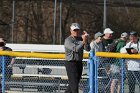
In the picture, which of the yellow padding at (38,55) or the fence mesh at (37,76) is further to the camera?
the fence mesh at (37,76)

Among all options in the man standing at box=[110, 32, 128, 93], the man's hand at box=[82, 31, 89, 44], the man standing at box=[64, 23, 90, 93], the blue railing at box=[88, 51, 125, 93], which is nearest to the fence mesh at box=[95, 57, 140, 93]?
the man standing at box=[110, 32, 128, 93]

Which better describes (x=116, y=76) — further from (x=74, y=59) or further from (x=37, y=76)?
(x=37, y=76)

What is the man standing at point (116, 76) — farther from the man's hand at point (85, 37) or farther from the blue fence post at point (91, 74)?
the man's hand at point (85, 37)

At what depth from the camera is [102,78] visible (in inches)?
381

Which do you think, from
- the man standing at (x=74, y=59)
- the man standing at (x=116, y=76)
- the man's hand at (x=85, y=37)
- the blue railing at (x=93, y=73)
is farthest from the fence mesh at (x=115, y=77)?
the man's hand at (x=85, y=37)

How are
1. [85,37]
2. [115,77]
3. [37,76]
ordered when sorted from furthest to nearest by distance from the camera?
[37,76], [115,77], [85,37]

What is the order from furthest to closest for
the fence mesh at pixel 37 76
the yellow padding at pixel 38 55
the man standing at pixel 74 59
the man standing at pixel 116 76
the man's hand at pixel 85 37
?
1. the fence mesh at pixel 37 76
2. the man standing at pixel 116 76
3. the yellow padding at pixel 38 55
4. the man standing at pixel 74 59
5. the man's hand at pixel 85 37

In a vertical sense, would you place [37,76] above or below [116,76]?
below

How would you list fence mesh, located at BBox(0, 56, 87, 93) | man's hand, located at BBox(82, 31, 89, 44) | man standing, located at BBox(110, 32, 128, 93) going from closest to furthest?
man's hand, located at BBox(82, 31, 89, 44) → man standing, located at BBox(110, 32, 128, 93) → fence mesh, located at BBox(0, 56, 87, 93)

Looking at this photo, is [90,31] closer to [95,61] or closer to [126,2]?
[126,2]

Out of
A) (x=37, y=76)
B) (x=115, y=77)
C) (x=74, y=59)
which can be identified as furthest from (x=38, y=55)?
(x=115, y=77)

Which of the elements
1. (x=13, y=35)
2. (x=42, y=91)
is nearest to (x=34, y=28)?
(x=13, y=35)

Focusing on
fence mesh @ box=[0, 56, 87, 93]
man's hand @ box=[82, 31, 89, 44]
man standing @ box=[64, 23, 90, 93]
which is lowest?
fence mesh @ box=[0, 56, 87, 93]

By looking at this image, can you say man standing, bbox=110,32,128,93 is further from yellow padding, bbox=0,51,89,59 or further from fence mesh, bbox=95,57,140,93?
yellow padding, bbox=0,51,89,59
